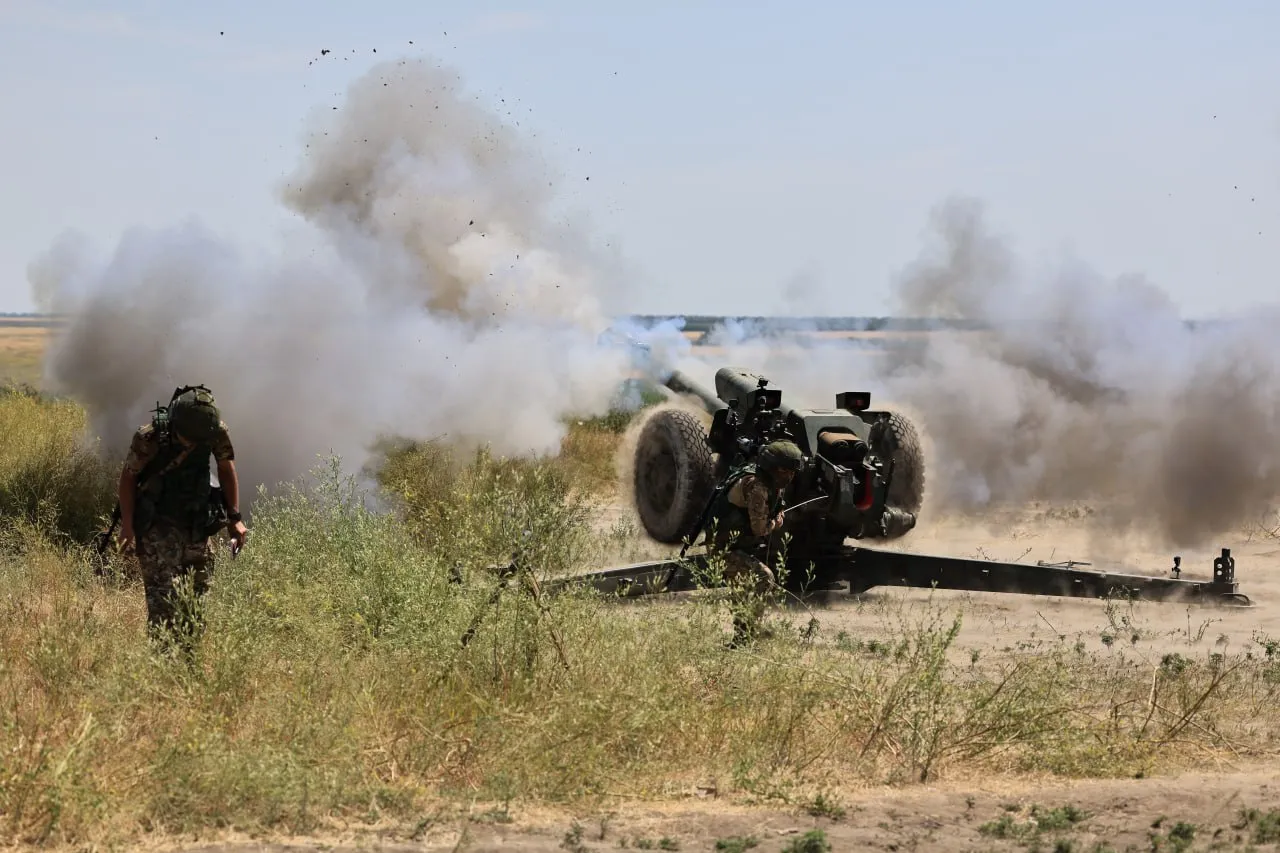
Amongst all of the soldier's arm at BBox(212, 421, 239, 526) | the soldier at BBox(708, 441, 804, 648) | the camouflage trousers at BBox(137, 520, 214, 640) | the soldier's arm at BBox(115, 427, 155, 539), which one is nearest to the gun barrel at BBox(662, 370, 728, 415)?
the soldier at BBox(708, 441, 804, 648)

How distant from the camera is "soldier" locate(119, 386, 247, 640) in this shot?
755 centimetres

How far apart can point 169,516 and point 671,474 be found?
6224mm

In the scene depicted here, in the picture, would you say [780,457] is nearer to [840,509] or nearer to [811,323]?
[840,509]

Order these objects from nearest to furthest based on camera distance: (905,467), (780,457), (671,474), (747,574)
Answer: (747,574) < (780,457) < (905,467) < (671,474)

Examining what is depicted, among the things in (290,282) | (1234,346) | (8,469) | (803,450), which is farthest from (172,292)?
(1234,346)

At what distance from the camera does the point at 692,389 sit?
1433 centimetres

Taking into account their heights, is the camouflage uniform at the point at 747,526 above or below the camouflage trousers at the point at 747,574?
above

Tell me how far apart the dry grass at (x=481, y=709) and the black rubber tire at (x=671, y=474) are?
13.9 ft

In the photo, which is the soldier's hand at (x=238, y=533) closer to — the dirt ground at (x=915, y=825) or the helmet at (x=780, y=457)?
the dirt ground at (x=915, y=825)

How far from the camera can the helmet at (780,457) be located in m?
9.45

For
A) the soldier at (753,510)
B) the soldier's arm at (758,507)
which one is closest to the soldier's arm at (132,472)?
the soldier at (753,510)

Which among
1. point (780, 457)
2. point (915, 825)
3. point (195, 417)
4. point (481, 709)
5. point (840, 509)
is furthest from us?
point (840, 509)

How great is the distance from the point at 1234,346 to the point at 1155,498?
163 cm

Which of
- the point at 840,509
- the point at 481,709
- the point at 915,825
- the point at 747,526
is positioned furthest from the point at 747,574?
the point at 915,825
